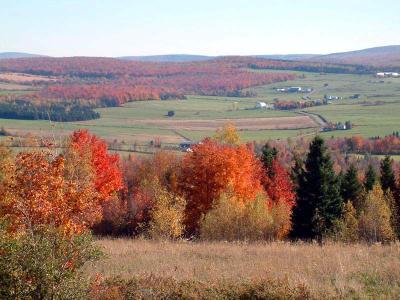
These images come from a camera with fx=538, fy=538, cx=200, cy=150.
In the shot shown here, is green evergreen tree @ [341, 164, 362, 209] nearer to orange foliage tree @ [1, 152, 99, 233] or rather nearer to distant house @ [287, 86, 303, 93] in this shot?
orange foliage tree @ [1, 152, 99, 233]

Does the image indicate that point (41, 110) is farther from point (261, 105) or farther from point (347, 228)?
point (347, 228)

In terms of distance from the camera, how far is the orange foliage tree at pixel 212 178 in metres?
40.6

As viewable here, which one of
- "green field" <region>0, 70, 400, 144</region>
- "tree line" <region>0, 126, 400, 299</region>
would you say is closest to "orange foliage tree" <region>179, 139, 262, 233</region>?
"tree line" <region>0, 126, 400, 299</region>

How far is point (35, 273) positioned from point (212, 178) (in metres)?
31.7

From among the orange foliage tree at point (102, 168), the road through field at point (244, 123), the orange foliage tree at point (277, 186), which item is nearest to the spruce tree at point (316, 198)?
the orange foliage tree at point (277, 186)

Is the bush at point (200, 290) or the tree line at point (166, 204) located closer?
the tree line at point (166, 204)

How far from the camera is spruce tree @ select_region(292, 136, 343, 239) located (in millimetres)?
Answer: 33812

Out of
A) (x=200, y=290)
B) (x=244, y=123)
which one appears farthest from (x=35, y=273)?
(x=244, y=123)

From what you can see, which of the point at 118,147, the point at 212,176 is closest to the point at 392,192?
the point at 212,176

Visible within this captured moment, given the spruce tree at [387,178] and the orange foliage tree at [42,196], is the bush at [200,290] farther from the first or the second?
the spruce tree at [387,178]

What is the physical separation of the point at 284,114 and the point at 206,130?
2446cm

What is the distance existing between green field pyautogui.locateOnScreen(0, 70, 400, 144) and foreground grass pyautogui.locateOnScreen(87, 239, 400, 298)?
42.0m

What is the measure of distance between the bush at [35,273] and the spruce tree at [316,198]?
82.5ft

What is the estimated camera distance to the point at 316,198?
34094mm
